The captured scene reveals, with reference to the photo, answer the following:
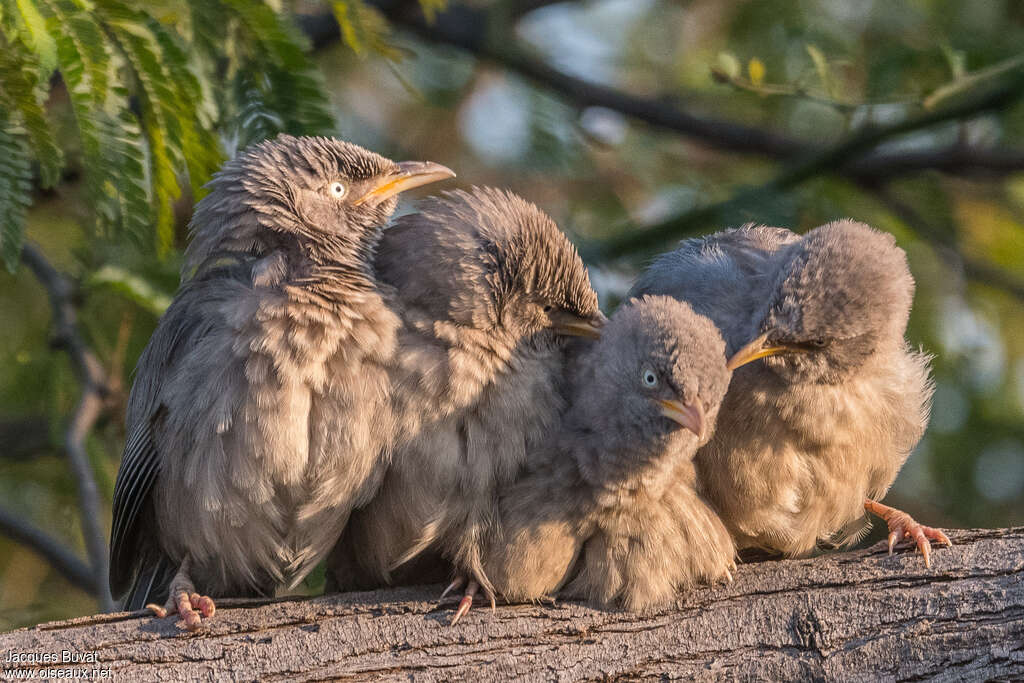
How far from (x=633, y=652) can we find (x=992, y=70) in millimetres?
3237

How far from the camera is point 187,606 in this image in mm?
4043

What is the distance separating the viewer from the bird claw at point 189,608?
3994 millimetres

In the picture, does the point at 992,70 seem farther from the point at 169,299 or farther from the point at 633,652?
the point at 169,299

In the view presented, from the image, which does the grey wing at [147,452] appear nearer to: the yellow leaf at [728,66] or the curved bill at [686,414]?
the curved bill at [686,414]

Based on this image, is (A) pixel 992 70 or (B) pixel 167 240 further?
(A) pixel 992 70

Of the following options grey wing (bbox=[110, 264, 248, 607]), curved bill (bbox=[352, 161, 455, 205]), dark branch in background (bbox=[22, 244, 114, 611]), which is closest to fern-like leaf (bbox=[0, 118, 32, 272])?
grey wing (bbox=[110, 264, 248, 607])

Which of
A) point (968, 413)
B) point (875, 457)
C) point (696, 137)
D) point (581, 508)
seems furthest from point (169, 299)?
point (968, 413)

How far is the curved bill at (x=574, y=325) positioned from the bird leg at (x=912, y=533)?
4.46 feet

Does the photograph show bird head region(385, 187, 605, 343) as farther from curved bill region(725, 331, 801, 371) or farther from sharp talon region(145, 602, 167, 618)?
sharp talon region(145, 602, 167, 618)

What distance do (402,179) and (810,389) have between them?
71.0 inches

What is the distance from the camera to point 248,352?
3967 mm

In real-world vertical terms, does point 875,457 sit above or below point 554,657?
above

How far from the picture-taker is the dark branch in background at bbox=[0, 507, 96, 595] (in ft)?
18.6

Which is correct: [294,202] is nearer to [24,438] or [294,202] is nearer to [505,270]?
[505,270]
